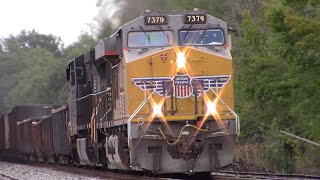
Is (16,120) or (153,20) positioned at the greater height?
(153,20)

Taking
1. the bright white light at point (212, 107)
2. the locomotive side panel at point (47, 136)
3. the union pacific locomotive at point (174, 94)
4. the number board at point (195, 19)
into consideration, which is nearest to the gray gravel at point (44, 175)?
the locomotive side panel at point (47, 136)

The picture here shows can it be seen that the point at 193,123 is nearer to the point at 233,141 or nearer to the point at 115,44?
the point at 233,141

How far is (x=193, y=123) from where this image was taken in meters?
14.1

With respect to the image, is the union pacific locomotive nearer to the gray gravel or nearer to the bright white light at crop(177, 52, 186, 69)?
the bright white light at crop(177, 52, 186, 69)

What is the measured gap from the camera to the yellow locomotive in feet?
46.0

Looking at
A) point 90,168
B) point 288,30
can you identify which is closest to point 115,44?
point 288,30

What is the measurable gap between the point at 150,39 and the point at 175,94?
1328 mm

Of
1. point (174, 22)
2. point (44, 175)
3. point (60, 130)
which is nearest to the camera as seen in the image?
point (174, 22)

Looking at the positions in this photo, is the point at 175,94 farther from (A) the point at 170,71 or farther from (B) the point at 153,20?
(B) the point at 153,20

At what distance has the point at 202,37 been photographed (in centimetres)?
1462

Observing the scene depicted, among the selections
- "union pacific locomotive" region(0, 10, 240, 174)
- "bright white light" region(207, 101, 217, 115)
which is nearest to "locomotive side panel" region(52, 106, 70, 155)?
"union pacific locomotive" region(0, 10, 240, 174)

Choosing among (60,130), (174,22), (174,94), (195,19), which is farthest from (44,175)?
(195,19)

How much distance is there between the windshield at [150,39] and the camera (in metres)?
14.4

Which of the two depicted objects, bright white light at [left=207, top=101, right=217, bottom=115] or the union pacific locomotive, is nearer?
the union pacific locomotive
